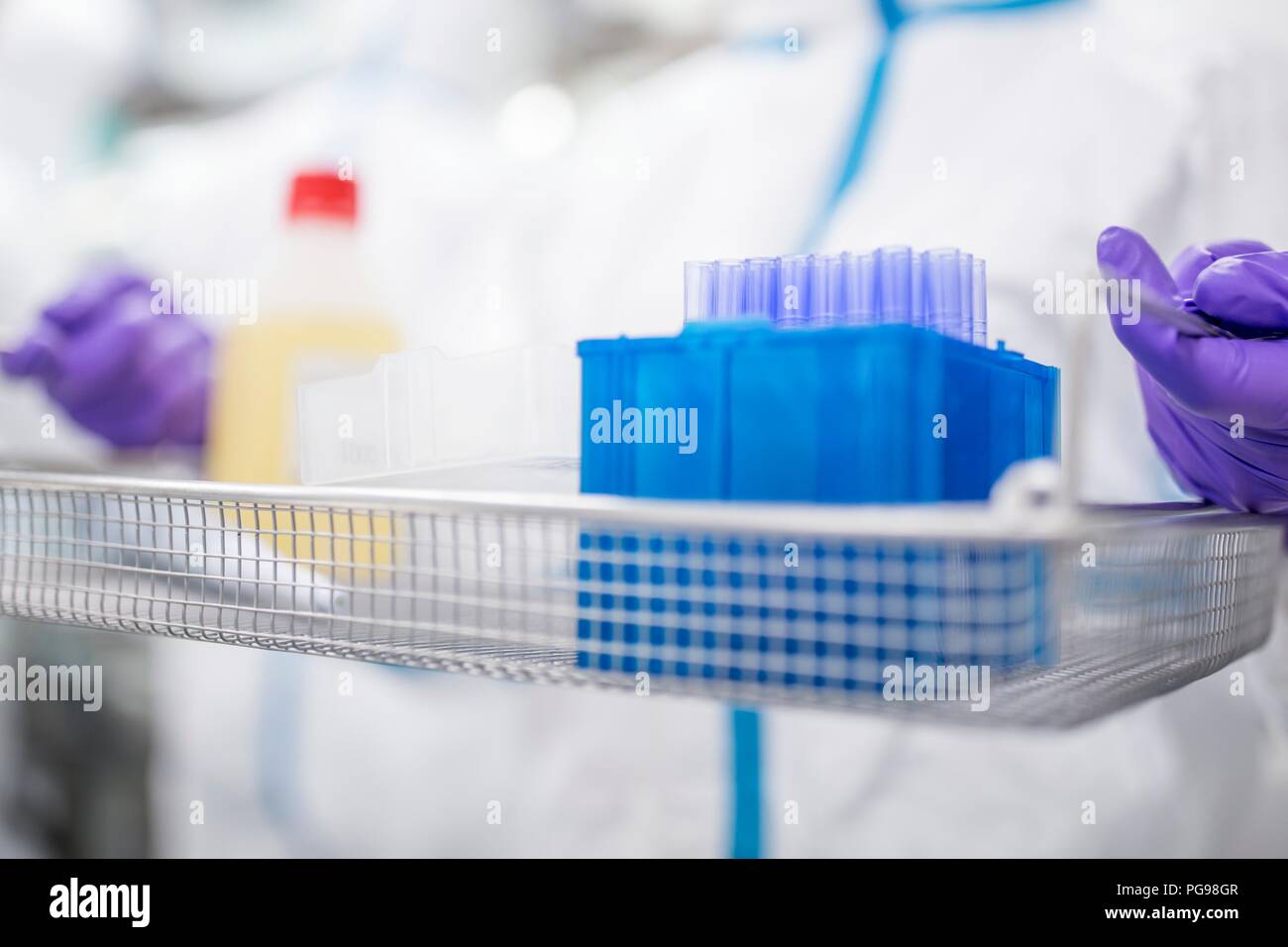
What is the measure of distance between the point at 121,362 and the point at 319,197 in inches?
15.1

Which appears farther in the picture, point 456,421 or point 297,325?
point 297,325

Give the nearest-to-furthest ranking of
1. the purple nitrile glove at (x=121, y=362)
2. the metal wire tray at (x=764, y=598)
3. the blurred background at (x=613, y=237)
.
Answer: the metal wire tray at (x=764, y=598) → the blurred background at (x=613, y=237) → the purple nitrile glove at (x=121, y=362)

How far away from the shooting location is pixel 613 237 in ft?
3.07

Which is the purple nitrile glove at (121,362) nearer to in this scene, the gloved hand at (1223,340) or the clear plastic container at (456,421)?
the clear plastic container at (456,421)

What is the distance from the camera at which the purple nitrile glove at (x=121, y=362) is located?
91 cm

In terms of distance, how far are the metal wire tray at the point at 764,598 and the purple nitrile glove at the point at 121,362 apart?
0.50m

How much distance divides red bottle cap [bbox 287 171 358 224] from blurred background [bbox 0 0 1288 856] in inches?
1.6

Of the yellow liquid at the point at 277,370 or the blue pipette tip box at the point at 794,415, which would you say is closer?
the blue pipette tip box at the point at 794,415

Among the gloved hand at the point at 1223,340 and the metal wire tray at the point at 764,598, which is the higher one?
the gloved hand at the point at 1223,340

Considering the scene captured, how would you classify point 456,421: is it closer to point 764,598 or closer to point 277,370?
point 764,598

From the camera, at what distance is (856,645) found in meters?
0.33

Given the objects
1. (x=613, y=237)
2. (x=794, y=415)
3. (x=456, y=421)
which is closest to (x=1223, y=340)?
(x=794, y=415)

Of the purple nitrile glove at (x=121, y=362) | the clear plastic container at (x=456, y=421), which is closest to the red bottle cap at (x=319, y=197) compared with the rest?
the clear plastic container at (x=456, y=421)

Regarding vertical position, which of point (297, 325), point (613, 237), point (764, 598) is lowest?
point (764, 598)
